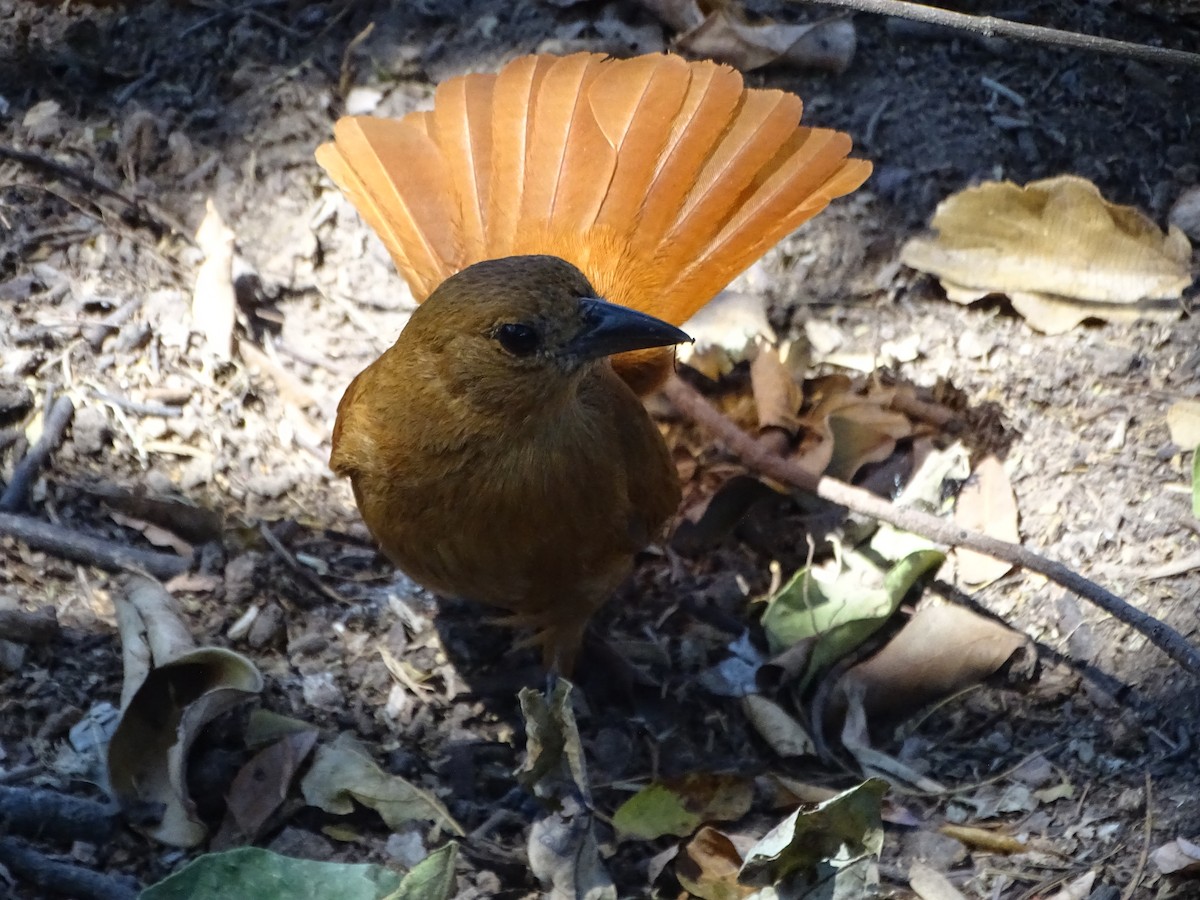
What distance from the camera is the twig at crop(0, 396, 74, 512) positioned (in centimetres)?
338

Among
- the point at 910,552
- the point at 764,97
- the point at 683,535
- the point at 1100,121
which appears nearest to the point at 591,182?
the point at 764,97

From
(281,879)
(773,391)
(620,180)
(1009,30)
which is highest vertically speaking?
(1009,30)

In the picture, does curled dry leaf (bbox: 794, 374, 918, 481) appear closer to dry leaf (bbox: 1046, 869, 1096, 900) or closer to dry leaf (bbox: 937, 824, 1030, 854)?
dry leaf (bbox: 937, 824, 1030, 854)

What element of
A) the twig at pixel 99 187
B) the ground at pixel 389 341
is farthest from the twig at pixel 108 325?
the twig at pixel 99 187

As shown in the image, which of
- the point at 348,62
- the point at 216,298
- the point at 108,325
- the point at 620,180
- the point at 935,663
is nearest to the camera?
the point at 935,663

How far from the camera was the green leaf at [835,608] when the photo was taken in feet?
11.3

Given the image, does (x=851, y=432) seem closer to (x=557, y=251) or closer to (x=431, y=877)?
(x=557, y=251)

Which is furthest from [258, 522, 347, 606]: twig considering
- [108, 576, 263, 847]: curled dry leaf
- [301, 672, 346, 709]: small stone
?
[108, 576, 263, 847]: curled dry leaf

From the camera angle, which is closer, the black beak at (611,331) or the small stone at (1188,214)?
the black beak at (611,331)

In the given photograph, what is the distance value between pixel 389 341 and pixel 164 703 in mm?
1470

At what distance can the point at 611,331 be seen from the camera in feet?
9.53

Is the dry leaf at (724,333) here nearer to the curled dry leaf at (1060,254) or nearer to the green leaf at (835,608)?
the curled dry leaf at (1060,254)

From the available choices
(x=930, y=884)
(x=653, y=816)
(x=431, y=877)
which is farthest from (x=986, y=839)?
(x=431, y=877)

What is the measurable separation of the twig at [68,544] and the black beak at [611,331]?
120cm
